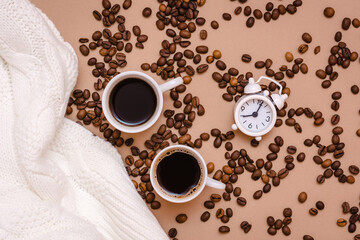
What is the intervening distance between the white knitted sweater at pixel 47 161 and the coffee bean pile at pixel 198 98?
3.4 inches

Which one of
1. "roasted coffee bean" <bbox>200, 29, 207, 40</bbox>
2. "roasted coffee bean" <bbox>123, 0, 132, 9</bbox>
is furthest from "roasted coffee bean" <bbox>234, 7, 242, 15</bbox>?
"roasted coffee bean" <bbox>123, 0, 132, 9</bbox>

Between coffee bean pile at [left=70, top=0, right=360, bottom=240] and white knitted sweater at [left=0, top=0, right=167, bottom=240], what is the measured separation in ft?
0.28

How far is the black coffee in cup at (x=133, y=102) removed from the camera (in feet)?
3.32

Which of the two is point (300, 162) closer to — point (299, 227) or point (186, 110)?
point (299, 227)

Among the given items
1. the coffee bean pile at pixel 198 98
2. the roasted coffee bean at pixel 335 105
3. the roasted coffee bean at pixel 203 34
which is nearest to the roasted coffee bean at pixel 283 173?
the coffee bean pile at pixel 198 98

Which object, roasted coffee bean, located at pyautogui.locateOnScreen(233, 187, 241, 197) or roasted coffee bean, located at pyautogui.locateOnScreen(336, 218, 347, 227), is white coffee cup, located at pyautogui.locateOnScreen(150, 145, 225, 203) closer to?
roasted coffee bean, located at pyautogui.locateOnScreen(233, 187, 241, 197)

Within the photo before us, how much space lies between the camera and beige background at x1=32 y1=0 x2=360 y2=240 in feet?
3.55

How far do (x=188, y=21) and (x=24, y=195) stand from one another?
66 centimetres

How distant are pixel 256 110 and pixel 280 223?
0.34 meters

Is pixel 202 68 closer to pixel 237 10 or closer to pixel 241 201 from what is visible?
pixel 237 10

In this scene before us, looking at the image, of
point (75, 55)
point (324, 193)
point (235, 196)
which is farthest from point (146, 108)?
point (324, 193)

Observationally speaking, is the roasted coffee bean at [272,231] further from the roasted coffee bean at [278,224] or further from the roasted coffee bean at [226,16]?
the roasted coffee bean at [226,16]

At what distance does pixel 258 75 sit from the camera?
110cm

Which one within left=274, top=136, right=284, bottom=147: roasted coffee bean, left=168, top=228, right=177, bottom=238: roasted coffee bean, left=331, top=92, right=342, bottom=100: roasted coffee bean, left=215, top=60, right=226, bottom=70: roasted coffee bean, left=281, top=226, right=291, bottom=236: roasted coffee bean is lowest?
left=168, top=228, right=177, bottom=238: roasted coffee bean
